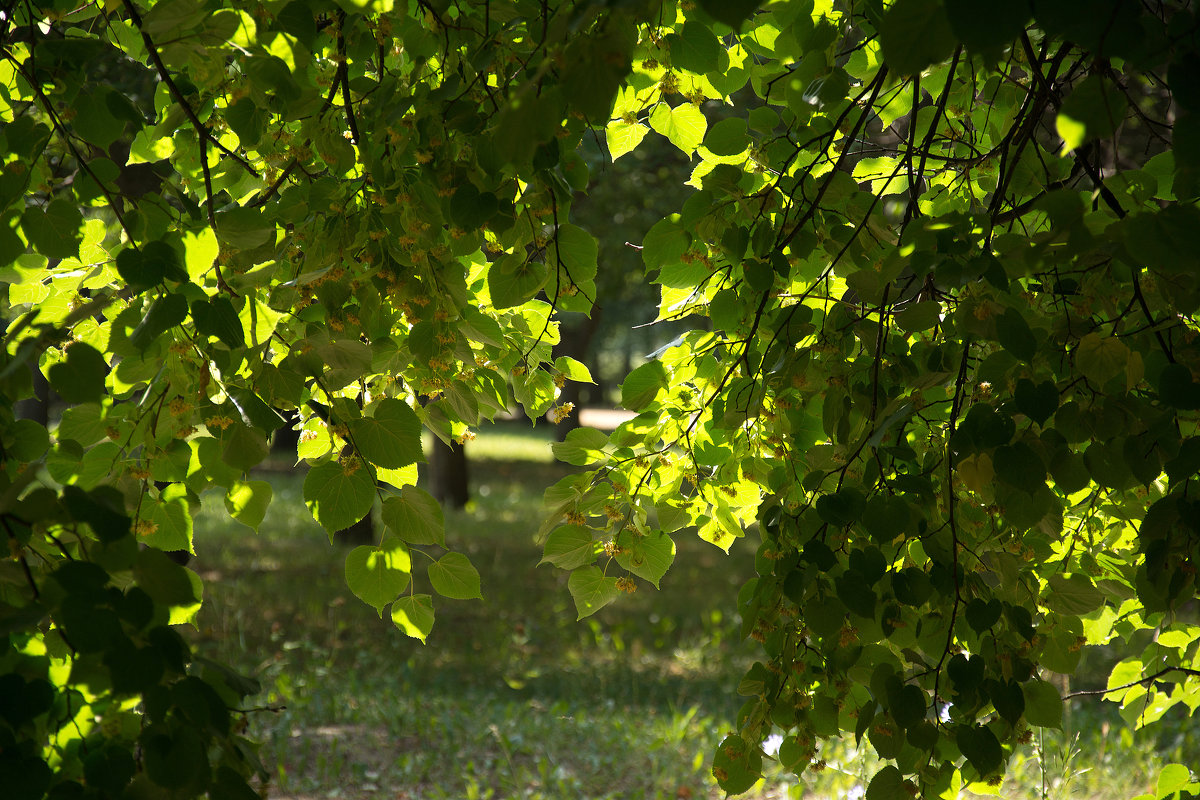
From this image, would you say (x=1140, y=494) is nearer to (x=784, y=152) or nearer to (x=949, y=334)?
(x=949, y=334)

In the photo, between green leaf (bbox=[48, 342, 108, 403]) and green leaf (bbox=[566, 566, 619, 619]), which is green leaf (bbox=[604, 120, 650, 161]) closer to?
green leaf (bbox=[566, 566, 619, 619])

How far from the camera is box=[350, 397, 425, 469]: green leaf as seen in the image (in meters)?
1.44

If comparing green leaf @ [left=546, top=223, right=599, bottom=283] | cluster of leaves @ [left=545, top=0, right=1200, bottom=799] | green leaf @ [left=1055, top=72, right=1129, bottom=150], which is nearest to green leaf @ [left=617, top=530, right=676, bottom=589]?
cluster of leaves @ [left=545, top=0, right=1200, bottom=799]

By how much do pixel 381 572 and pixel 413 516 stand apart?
122mm

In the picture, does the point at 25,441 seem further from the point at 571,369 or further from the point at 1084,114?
the point at 1084,114

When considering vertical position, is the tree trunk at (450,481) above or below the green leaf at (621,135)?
below

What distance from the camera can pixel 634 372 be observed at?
1.88m

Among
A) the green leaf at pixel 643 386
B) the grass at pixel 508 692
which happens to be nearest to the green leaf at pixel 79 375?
the green leaf at pixel 643 386

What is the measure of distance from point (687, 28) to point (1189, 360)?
1086 mm

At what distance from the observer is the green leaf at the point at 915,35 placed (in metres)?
0.89

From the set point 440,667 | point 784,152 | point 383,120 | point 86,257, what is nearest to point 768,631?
point 784,152

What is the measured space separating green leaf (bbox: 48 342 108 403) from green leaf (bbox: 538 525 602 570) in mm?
856

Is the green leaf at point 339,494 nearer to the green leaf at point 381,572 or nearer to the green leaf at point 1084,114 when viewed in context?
the green leaf at point 381,572

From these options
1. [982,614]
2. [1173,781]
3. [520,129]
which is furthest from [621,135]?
[1173,781]
